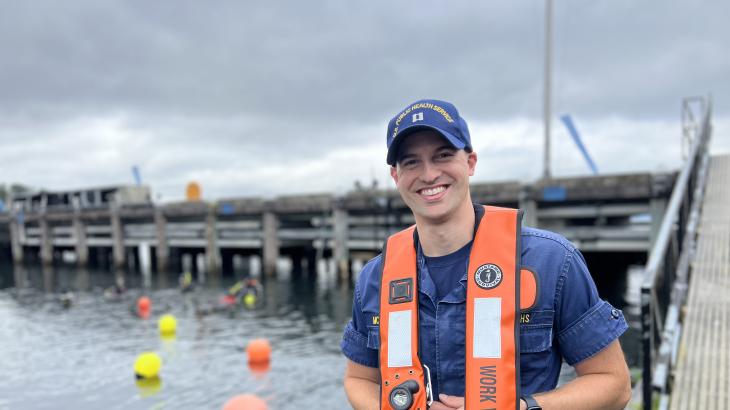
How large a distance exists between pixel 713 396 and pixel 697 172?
1148 cm

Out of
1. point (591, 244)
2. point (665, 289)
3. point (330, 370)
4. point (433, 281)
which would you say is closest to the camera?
point (433, 281)

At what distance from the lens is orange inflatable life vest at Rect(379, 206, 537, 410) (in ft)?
7.61

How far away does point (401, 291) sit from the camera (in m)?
2.58

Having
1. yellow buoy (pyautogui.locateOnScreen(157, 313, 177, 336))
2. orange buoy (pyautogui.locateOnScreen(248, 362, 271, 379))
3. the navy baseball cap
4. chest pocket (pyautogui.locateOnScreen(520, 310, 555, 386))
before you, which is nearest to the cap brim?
the navy baseball cap

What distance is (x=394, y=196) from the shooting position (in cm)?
2805

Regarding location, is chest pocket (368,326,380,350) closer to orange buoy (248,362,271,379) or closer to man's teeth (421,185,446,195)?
man's teeth (421,185,446,195)

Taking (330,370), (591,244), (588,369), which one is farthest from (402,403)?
(591,244)

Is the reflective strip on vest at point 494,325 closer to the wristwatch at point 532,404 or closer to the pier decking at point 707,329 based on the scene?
the wristwatch at point 532,404

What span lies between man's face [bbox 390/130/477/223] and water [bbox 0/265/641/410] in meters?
10.1

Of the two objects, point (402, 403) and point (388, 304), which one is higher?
point (388, 304)

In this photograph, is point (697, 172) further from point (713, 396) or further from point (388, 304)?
point (388, 304)

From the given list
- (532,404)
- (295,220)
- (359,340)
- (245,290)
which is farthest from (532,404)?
(295,220)

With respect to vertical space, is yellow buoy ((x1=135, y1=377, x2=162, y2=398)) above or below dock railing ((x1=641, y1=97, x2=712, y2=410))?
below

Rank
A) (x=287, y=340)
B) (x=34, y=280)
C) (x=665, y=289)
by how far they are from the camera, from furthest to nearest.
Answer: (x=34, y=280)
(x=287, y=340)
(x=665, y=289)
